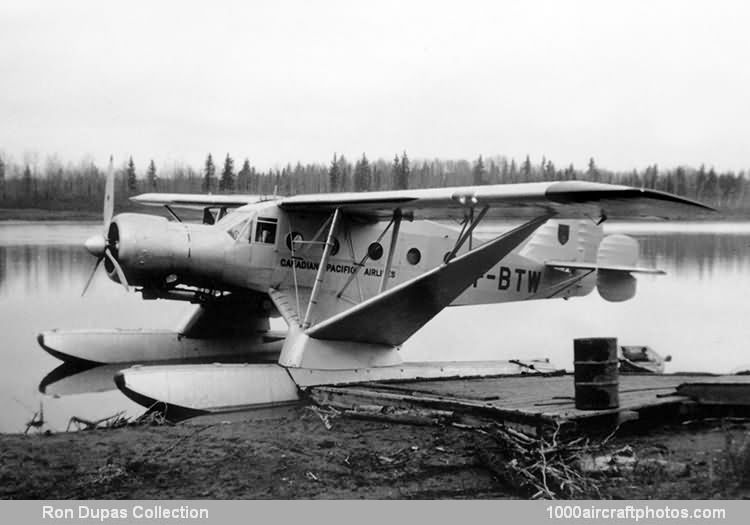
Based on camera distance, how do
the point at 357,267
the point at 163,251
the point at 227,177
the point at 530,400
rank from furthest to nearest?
the point at 227,177
the point at 357,267
the point at 163,251
the point at 530,400

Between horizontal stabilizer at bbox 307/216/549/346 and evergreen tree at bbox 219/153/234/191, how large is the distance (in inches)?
695

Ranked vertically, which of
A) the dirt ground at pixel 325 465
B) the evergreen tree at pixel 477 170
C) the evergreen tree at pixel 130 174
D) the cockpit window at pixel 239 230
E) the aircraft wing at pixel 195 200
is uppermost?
the evergreen tree at pixel 477 170

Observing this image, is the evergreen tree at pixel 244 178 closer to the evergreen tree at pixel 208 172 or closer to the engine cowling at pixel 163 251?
the evergreen tree at pixel 208 172

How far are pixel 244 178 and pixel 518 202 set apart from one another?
19.0m

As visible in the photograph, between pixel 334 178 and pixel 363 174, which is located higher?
pixel 363 174

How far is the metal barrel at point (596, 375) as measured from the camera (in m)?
6.80

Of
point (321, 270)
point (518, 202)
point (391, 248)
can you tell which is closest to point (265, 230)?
point (321, 270)

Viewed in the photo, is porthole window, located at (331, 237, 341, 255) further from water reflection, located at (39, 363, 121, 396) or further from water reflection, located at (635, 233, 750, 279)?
water reflection, located at (635, 233, 750, 279)

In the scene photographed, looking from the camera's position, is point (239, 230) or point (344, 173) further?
point (344, 173)

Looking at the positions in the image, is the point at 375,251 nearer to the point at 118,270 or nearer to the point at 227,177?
the point at 118,270

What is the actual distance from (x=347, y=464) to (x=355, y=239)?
5.72 meters

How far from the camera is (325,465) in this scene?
632 cm

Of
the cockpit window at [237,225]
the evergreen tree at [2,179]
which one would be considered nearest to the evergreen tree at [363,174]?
the evergreen tree at [2,179]

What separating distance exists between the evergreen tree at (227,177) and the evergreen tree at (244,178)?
32 cm
